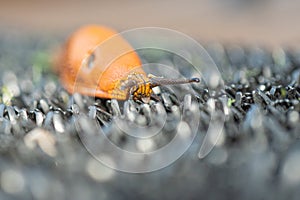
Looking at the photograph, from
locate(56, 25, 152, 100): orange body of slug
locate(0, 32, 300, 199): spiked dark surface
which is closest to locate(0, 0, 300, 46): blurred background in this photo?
locate(56, 25, 152, 100): orange body of slug

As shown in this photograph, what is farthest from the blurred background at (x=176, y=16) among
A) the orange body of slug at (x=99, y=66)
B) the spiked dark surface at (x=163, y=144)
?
the spiked dark surface at (x=163, y=144)

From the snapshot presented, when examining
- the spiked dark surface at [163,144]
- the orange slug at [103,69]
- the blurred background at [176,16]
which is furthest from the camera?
the blurred background at [176,16]

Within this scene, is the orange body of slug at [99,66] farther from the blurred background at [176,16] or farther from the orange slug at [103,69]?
the blurred background at [176,16]

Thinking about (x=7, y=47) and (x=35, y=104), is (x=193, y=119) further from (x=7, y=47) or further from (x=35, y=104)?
(x=7, y=47)

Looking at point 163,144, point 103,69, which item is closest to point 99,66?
point 103,69

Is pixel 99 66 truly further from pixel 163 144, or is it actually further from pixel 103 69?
pixel 163 144

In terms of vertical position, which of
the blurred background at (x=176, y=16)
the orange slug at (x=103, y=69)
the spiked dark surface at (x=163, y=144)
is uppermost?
the blurred background at (x=176, y=16)
